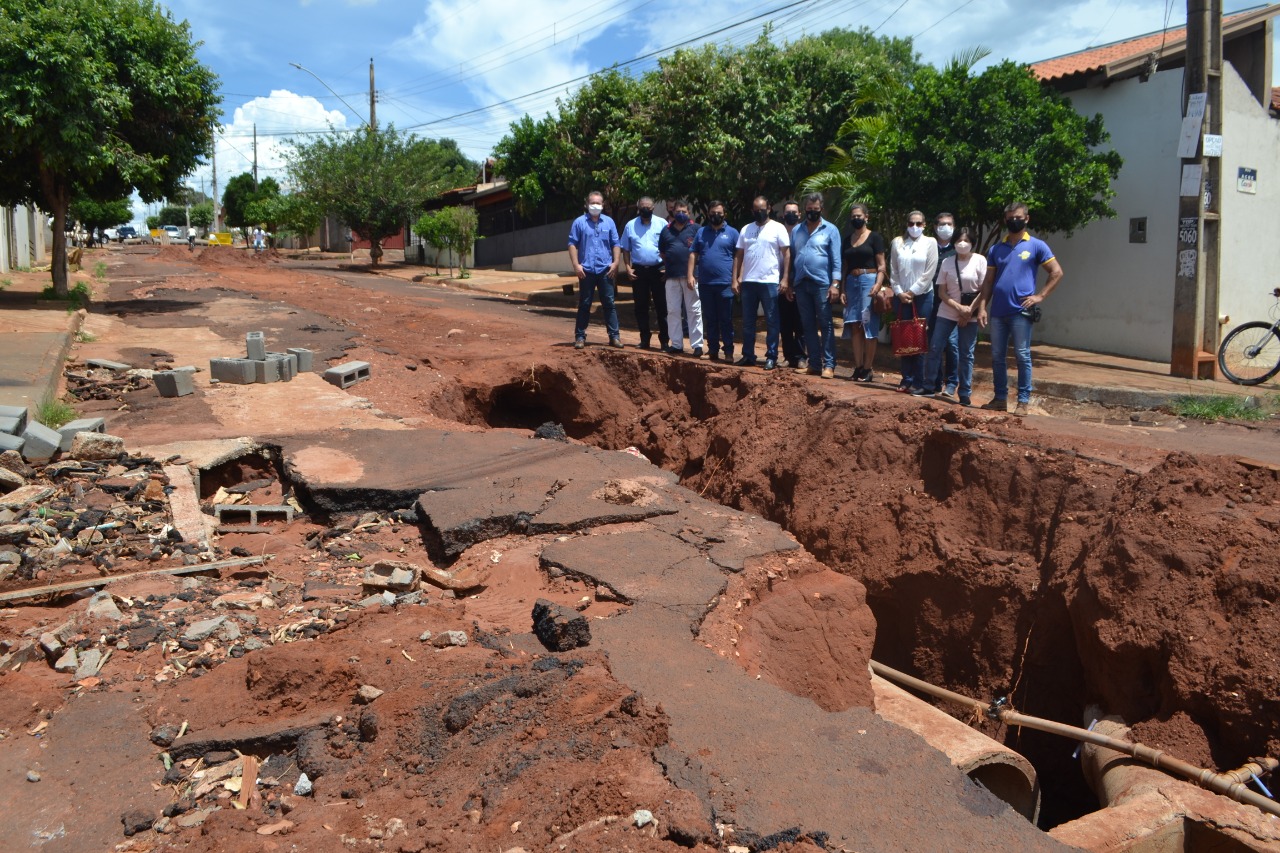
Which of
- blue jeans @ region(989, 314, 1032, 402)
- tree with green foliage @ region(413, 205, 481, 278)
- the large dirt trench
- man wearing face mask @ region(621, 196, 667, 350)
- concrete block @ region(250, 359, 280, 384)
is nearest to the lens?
the large dirt trench

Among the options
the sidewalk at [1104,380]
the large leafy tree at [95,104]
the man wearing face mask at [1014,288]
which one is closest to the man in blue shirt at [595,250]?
the sidewalk at [1104,380]

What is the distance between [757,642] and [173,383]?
651 centimetres

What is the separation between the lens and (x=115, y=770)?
3.38m

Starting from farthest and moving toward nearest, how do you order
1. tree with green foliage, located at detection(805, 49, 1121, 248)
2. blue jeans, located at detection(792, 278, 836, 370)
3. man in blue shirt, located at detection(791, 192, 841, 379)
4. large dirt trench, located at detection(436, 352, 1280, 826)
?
tree with green foliage, located at detection(805, 49, 1121, 248) → blue jeans, located at detection(792, 278, 836, 370) → man in blue shirt, located at detection(791, 192, 841, 379) → large dirt trench, located at detection(436, 352, 1280, 826)

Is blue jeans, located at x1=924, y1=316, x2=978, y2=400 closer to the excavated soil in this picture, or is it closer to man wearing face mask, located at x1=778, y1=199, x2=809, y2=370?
the excavated soil

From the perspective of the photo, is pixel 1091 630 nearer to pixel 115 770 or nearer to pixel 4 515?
pixel 115 770

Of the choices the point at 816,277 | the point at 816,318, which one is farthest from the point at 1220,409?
the point at 816,277

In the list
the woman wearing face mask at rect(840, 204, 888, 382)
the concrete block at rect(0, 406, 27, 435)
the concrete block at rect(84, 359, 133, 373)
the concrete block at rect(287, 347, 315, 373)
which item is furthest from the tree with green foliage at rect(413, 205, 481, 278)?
the concrete block at rect(0, 406, 27, 435)

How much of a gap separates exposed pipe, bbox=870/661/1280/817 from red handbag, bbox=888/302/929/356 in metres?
3.37

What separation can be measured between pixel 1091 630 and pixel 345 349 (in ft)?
29.2

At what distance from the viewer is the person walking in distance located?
984 cm

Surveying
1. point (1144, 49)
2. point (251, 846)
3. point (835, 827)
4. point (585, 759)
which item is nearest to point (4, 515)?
point (251, 846)

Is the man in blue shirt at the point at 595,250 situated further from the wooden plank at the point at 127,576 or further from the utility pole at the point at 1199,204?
the utility pole at the point at 1199,204

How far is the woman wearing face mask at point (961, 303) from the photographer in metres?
7.87
